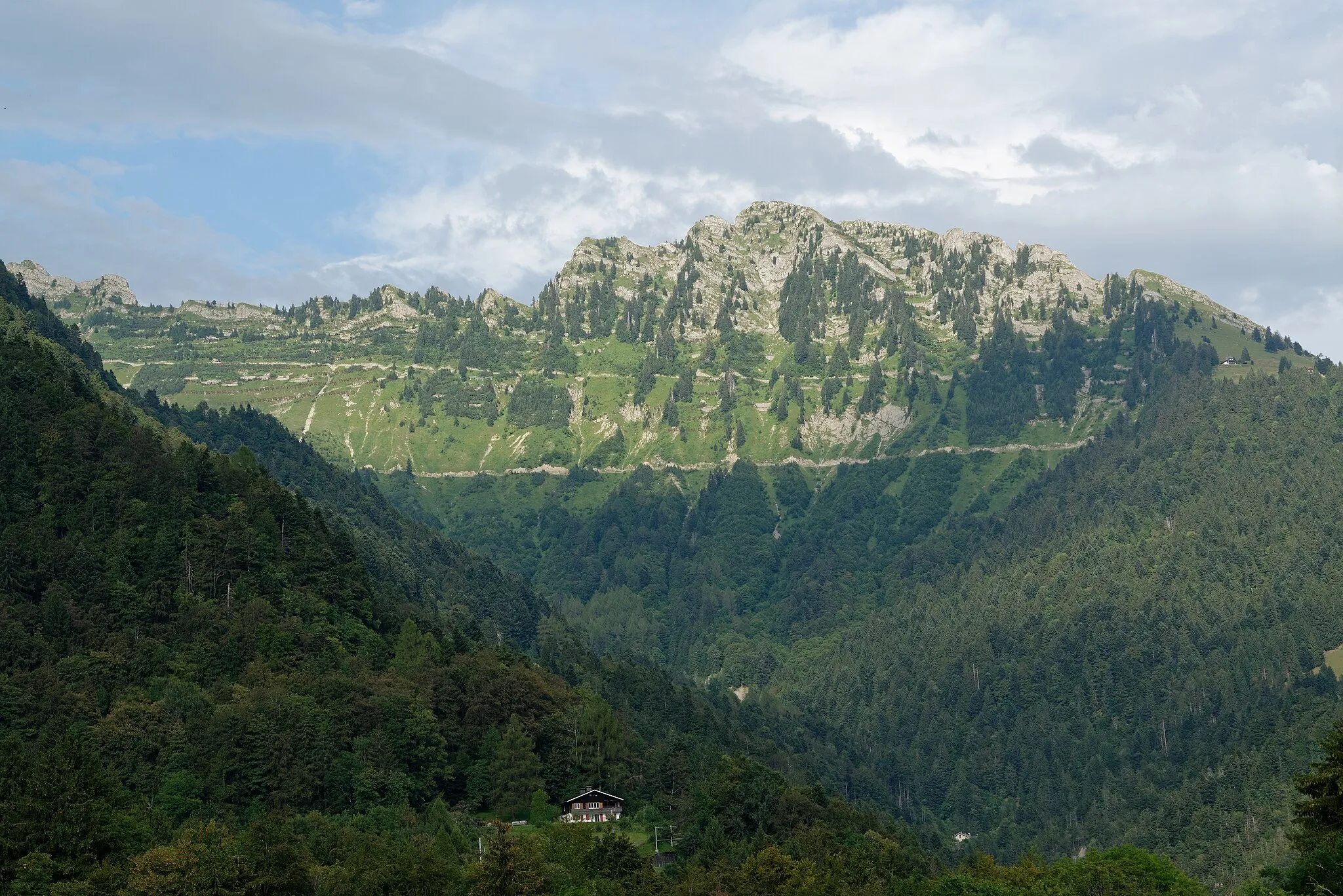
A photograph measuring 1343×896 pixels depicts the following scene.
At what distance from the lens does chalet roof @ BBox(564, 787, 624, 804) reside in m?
158

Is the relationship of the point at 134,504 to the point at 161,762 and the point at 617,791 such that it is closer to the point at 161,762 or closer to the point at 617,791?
the point at 161,762

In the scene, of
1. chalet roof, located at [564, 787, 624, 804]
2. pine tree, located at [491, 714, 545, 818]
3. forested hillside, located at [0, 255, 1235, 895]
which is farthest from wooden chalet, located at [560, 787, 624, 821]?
pine tree, located at [491, 714, 545, 818]

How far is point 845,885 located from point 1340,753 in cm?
3932

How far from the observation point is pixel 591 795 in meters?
159

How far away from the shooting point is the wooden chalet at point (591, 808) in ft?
520

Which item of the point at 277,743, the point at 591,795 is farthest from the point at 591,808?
the point at 277,743

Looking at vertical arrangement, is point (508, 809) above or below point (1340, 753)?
below

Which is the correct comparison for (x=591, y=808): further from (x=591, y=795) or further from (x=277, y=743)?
(x=277, y=743)

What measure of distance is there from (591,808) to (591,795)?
120 cm

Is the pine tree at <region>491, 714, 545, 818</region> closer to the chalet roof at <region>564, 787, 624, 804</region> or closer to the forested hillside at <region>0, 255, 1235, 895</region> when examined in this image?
the forested hillside at <region>0, 255, 1235, 895</region>

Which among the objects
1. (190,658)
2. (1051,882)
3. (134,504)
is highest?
(134,504)

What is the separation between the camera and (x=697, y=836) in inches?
5955

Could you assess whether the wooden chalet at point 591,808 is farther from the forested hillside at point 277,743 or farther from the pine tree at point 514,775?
the pine tree at point 514,775

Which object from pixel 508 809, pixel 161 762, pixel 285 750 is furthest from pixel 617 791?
pixel 161 762
